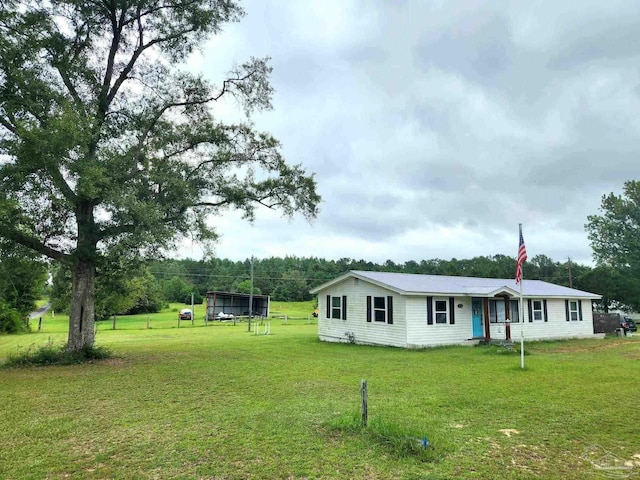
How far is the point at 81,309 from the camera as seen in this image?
1355cm

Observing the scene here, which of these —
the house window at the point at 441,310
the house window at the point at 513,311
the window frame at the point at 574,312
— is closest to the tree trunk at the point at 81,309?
the house window at the point at 441,310

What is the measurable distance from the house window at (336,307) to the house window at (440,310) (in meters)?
4.71

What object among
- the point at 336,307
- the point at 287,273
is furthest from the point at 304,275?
the point at 336,307

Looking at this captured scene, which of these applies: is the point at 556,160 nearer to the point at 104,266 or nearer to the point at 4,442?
the point at 104,266

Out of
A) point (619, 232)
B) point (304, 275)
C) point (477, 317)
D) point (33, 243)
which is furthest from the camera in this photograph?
point (304, 275)

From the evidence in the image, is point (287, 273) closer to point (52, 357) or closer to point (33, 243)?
point (52, 357)

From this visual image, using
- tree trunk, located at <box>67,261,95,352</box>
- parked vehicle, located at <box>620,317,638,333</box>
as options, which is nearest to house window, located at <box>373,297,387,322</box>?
tree trunk, located at <box>67,261,95,352</box>

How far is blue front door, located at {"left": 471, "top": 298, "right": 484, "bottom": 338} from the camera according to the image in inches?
746

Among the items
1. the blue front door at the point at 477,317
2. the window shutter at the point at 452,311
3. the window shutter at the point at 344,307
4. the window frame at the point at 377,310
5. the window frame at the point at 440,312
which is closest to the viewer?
the window frame at the point at 440,312

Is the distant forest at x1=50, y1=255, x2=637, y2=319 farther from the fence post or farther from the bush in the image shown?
the fence post

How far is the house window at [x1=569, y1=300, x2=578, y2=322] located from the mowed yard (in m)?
11.5

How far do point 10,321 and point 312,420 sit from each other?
3302 centimetres

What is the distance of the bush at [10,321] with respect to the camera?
29.6 m

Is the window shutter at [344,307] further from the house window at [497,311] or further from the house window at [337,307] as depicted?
the house window at [497,311]
